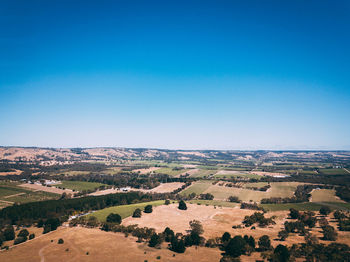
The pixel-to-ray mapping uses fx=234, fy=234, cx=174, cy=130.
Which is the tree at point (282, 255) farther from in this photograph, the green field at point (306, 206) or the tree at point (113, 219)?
the green field at point (306, 206)

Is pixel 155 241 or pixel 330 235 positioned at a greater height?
pixel 330 235

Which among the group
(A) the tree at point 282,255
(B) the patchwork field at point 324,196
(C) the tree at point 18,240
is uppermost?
(A) the tree at point 282,255

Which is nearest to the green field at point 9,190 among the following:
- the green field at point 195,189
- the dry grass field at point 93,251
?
the dry grass field at point 93,251

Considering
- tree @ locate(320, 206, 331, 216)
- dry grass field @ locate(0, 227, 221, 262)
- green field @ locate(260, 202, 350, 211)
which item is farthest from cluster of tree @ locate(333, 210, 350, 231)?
dry grass field @ locate(0, 227, 221, 262)

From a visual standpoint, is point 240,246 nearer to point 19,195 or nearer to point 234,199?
point 234,199

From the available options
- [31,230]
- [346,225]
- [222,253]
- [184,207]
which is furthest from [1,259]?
[346,225]

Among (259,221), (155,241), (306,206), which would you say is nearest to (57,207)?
(155,241)

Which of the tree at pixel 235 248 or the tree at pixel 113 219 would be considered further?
the tree at pixel 113 219

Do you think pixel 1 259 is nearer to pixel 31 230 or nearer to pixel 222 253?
pixel 31 230
